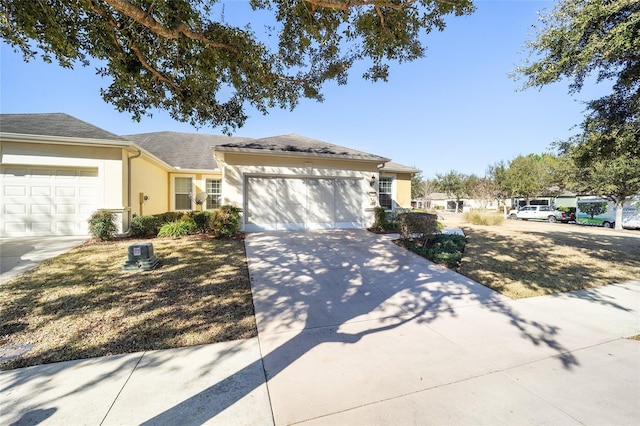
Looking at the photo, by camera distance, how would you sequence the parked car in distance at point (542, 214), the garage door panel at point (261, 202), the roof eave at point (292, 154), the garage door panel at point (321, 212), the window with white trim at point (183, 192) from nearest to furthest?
the roof eave at point (292, 154)
the garage door panel at point (261, 202)
the garage door panel at point (321, 212)
the window with white trim at point (183, 192)
the parked car in distance at point (542, 214)

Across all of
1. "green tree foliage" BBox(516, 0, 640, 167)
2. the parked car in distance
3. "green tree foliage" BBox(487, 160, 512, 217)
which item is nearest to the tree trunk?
the parked car in distance

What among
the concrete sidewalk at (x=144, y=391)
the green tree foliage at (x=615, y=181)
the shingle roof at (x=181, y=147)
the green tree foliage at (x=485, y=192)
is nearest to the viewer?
the concrete sidewalk at (x=144, y=391)

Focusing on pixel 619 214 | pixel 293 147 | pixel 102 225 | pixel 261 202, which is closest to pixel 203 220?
pixel 261 202

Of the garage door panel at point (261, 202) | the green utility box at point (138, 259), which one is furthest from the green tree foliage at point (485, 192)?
the green utility box at point (138, 259)

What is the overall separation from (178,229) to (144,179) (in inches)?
158

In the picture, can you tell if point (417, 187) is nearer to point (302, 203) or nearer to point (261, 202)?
point (302, 203)

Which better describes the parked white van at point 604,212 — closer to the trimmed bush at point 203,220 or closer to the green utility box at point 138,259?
the trimmed bush at point 203,220

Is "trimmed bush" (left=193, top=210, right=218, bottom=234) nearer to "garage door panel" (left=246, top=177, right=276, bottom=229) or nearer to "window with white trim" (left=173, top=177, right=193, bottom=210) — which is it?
"garage door panel" (left=246, top=177, right=276, bottom=229)

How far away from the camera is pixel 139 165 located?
428 inches

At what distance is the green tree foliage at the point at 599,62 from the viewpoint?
19.1 feet

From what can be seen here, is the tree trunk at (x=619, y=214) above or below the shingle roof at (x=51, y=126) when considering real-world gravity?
below

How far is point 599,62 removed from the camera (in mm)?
6828

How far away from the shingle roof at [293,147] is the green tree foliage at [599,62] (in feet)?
20.7

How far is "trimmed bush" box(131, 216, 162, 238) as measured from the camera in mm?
9383
